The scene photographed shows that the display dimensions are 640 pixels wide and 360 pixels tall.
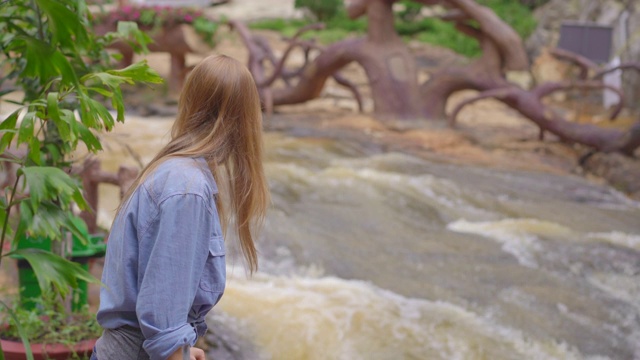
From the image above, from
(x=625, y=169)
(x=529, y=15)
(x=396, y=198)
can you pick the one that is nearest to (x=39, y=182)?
(x=396, y=198)

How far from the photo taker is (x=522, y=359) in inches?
165

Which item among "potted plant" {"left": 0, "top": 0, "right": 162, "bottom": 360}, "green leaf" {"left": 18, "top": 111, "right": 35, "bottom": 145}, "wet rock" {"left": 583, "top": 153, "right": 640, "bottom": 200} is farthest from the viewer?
"wet rock" {"left": 583, "top": 153, "right": 640, "bottom": 200}

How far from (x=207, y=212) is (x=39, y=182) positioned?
0.52 metres

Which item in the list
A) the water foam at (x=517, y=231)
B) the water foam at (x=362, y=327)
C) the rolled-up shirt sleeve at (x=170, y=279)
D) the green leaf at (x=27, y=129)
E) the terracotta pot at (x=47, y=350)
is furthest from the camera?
the water foam at (x=517, y=231)

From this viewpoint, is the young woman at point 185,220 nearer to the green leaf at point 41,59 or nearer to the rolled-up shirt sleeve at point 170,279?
the rolled-up shirt sleeve at point 170,279

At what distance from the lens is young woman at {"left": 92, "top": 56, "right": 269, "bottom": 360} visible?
180cm

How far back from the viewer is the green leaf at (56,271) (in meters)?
2.04

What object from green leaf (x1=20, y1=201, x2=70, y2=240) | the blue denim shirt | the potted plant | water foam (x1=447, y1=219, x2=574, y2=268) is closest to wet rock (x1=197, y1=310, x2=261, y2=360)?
the potted plant

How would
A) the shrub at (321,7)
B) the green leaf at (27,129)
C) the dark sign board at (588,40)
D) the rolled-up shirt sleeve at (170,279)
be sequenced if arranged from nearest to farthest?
the rolled-up shirt sleeve at (170,279) → the green leaf at (27,129) → the dark sign board at (588,40) → the shrub at (321,7)

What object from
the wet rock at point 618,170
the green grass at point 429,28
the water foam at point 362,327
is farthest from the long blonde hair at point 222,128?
the green grass at point 429,28

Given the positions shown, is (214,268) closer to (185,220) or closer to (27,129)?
(185,220)

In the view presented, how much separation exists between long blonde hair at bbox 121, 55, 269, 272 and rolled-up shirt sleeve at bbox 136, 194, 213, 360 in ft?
0.48

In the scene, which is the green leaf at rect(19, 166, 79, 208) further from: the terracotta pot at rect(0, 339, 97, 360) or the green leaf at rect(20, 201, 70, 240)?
the terracotta pot at rect(0, 339, 97, 360)

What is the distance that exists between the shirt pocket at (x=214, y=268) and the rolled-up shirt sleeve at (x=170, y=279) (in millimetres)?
101
